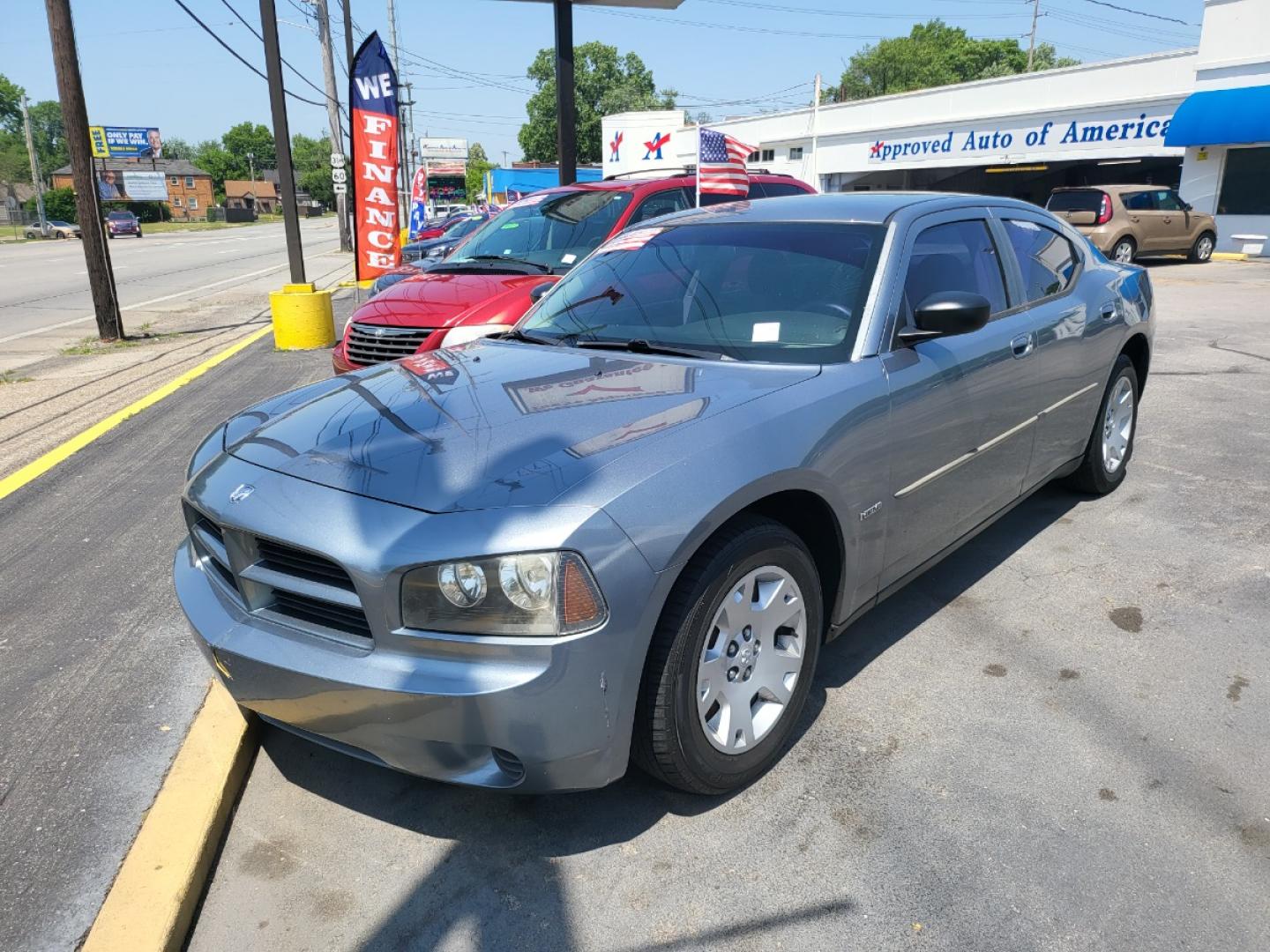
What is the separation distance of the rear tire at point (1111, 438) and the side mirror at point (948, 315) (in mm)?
2041

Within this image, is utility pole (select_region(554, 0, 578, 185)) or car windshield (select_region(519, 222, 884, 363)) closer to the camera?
car windshield (select_region(519, 222, 884, 363))

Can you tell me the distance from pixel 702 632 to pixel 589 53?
374 feet

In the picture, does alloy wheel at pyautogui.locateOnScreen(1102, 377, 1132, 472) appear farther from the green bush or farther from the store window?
the green bush

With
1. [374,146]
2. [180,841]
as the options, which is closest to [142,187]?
[374,146]

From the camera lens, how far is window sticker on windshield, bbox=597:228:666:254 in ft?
13.5

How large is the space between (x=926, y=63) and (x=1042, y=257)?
90191mm

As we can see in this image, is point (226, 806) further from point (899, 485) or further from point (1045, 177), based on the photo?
point (1045, 177)

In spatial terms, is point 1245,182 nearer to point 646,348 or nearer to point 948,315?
point 948,315

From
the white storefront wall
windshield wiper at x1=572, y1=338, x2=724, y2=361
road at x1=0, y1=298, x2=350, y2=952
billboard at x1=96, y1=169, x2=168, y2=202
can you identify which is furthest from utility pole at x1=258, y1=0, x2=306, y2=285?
billboard at x1=96, y1=169, x2=168, y2=202

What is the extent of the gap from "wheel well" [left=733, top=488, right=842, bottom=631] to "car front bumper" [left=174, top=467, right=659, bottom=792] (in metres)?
0.67

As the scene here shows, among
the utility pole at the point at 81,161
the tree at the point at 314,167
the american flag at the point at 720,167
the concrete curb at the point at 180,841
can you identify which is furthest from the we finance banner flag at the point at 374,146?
the tree at the point at 314,167

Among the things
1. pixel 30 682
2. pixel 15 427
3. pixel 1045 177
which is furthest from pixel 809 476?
pixel 1045 177

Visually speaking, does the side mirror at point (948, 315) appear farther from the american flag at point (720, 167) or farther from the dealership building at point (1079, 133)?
the dealership building at point (1079, 133)

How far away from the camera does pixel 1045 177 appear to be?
109 ft
